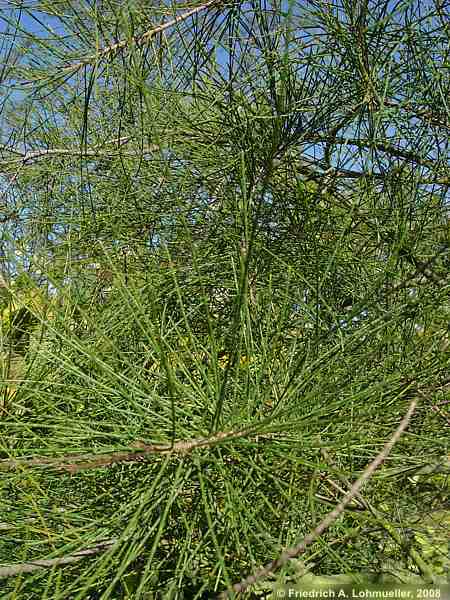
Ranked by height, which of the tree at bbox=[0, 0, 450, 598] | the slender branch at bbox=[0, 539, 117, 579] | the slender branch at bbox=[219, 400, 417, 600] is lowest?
the slender branch at bbox=[0, 539, 117, 579]

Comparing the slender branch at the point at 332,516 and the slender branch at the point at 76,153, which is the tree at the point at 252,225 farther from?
the slender branch at the point at 332,516

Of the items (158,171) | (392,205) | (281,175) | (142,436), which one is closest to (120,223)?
(158,171)

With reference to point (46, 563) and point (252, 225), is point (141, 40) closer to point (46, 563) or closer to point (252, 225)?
point (252, 225)

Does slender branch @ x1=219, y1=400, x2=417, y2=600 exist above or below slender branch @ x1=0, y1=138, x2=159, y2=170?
below

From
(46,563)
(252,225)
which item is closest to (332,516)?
(46,563)

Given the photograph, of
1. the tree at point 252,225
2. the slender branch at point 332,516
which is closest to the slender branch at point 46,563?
the tree at point 252,225

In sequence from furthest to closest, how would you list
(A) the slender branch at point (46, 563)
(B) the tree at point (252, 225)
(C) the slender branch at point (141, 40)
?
(C) the slender branch at point (141, 40) < (B) the tree at point (252, 225) < (A) the slender branch at point (46, 563)

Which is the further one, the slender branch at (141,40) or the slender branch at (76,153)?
the slender branch at (76,153)

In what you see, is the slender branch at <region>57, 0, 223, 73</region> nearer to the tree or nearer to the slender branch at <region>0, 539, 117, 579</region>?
the tree

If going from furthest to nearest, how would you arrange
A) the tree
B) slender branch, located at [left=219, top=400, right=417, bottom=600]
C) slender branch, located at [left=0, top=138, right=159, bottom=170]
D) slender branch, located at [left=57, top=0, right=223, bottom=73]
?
slender branch, located at [left=0, top=138, right=159, bottom=170] → slender branch, located at [left=57, top=0, right=223, bottom=73] → the tree → slender branch, located at [left=219, top=400, right=417, bottom=600]

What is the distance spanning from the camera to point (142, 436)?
1.65 feet

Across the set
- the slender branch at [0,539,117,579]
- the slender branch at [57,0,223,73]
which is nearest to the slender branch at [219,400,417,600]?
the slender branch at [0,539,117,579]

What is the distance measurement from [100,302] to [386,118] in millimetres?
494

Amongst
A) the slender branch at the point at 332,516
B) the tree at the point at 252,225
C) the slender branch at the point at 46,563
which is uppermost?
the tree at the point at 252,225
